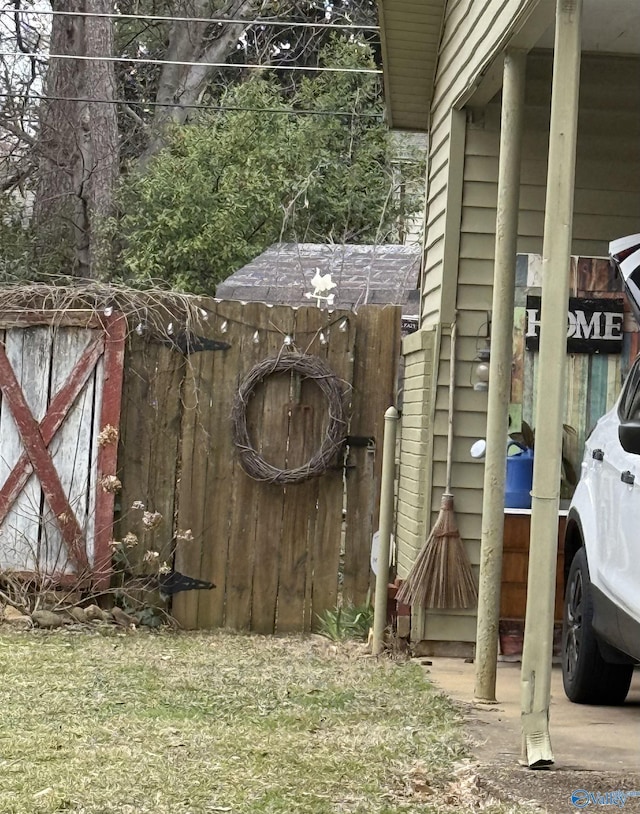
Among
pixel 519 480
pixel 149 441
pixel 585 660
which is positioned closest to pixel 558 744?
pixel 585 660

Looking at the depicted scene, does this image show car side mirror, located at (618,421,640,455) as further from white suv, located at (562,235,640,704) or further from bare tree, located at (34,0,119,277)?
bare tree, located at (34,0,119,277)

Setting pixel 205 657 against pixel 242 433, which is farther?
pixel 242 433

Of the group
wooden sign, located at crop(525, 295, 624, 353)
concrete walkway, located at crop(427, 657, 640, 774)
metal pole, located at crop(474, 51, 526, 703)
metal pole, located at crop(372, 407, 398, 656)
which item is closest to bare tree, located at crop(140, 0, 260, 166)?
wooden sign, located at crop(525, 295, 624, 353)

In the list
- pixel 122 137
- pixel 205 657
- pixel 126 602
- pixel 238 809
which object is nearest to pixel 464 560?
pixel 205 657

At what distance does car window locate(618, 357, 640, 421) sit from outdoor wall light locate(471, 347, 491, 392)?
142 cm

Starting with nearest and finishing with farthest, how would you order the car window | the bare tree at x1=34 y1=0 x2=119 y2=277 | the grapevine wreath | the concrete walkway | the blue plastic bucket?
the concrete walkway, the car window, the blue plastic bucket, the grapevine wreath, the bare tree at x1=34 y1=0 x2=119 y2=277

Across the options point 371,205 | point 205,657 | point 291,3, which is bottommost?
point 205,657

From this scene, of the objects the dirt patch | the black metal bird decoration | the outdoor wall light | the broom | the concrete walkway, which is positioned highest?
the outdoor wall light

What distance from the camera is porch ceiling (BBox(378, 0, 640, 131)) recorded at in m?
5.82

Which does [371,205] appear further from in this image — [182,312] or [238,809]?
[238,809]

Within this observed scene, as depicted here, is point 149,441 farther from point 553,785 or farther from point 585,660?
point 553,785

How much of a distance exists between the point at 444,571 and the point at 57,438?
2664mm

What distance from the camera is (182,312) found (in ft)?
24.0

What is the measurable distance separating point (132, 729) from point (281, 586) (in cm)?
295
